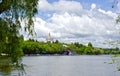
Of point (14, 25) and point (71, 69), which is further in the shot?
point (71, 69)

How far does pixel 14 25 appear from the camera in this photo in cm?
1062

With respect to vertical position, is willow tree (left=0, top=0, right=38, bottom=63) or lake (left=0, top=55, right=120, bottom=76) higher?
willow tree (left=0, top=0, right=38, bottom=63)

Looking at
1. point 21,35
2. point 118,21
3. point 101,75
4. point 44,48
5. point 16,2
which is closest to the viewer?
point 118,21

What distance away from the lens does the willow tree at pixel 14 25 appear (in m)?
10.2

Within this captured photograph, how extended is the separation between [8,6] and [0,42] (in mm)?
1378

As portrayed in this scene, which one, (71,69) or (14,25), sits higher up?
(14,25)

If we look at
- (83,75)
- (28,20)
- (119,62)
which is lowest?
(83,75)

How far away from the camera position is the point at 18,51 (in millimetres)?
Answer: 10500

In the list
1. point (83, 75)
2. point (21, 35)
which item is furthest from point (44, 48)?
point (21, 35)

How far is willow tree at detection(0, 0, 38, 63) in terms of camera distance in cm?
1025

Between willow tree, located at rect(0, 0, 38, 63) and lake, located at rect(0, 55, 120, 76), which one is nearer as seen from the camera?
willow tree, located at rect(0, 0, 38, 63)

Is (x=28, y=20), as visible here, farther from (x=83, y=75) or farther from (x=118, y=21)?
(x=83, y=75)

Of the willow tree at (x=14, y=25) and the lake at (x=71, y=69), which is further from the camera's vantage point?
the lake at (x=71, y=69)

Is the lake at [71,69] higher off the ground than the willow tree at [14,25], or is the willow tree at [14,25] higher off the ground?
the willow tree at [14,25]
